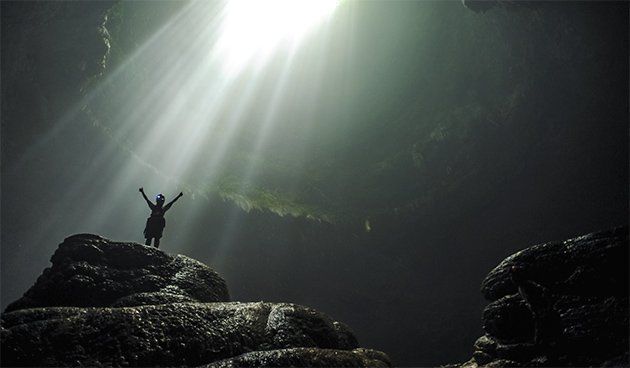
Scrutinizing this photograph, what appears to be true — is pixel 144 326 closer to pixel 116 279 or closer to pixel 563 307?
pixel 116 279

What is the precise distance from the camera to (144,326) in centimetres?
654

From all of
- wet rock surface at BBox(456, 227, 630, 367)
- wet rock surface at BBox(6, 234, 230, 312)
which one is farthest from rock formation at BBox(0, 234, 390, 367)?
wet rock surface at BBox(456, 227, 630, 367)

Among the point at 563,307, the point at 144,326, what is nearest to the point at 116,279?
the point at 144,326

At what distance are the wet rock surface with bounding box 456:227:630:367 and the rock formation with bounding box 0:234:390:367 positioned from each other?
4.83m

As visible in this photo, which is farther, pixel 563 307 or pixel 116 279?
pixel 563 307

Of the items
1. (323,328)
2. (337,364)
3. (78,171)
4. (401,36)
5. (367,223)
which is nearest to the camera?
(337,364)

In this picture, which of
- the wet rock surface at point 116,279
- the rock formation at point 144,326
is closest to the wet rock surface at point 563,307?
the rock formation at point 144,326

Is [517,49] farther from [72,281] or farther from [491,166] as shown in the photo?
[72,281]

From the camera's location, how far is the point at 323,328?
7984 mm

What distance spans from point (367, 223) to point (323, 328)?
→ 79.3ft

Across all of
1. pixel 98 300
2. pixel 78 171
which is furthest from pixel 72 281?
pixel 78 171

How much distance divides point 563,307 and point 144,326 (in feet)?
32.0

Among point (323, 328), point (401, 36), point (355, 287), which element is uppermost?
point (401, 36)

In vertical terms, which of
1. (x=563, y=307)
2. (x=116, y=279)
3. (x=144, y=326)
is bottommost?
(x=144, y=326)
